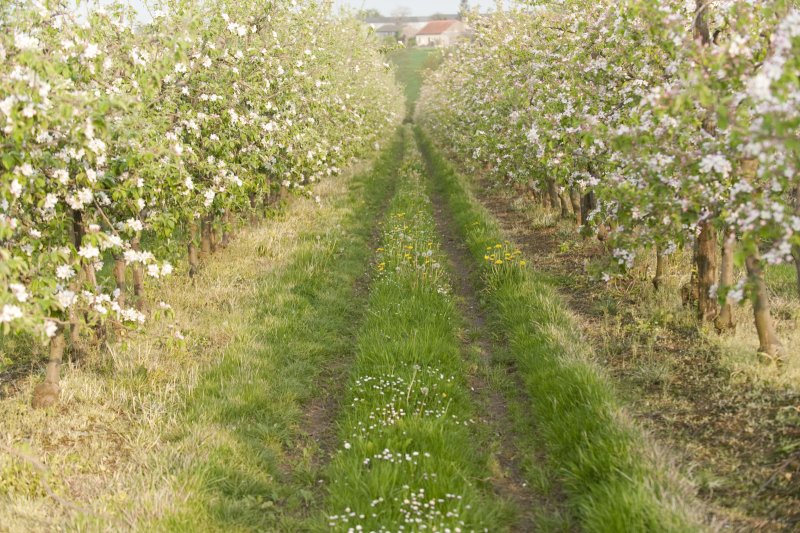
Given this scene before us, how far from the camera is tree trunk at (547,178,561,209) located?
16172 millimetres

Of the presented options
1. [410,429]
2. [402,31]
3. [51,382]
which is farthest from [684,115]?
→ [402,31]

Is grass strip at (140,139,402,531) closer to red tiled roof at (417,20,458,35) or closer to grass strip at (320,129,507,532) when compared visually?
grass strip at (320,129,507,532)

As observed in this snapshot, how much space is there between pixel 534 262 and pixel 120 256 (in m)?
7.24

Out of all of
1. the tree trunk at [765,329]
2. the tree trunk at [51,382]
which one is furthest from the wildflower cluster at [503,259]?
the tree trunk at [51,382]

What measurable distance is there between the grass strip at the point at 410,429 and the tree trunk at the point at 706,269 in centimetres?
315

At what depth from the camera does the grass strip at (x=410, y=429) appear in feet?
16.1

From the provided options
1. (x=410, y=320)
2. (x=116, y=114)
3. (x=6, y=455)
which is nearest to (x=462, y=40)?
(x=410, y=320)

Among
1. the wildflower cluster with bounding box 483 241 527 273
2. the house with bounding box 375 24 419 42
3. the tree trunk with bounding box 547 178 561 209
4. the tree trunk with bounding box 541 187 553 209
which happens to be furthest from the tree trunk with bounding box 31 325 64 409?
the house with bounding box 375 24 419 42

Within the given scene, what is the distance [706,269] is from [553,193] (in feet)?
28.6

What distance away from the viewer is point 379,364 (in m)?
A: 7.49

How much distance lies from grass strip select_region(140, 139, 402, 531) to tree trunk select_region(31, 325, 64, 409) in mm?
1447

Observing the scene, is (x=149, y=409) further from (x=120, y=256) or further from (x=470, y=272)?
(x=470, y=272)

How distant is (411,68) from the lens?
96688 mm

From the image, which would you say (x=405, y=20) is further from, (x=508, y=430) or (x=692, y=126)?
(x=508, y=430)
